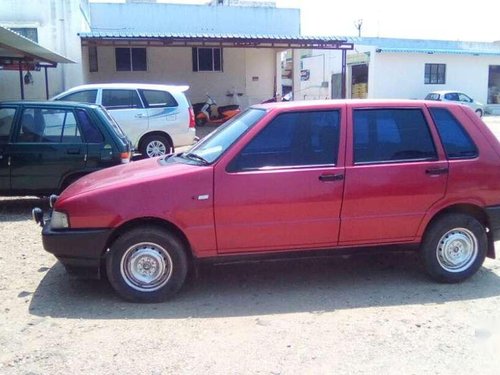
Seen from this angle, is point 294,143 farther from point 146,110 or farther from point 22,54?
point 22,54

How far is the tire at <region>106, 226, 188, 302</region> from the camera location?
4.48m

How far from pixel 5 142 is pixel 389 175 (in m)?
5.24

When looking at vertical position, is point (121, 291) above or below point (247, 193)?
below

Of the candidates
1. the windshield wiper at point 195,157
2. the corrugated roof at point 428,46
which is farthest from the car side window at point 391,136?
the corrugated roof at point 428,46

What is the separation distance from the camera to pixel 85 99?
11805 millimetres

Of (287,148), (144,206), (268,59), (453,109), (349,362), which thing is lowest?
(349,362)

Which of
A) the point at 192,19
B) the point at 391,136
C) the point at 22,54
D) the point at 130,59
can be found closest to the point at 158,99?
the point at 22,54

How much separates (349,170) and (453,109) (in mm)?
1250

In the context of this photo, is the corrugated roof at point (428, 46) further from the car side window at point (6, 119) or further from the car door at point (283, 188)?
the car door at point (283, 188)

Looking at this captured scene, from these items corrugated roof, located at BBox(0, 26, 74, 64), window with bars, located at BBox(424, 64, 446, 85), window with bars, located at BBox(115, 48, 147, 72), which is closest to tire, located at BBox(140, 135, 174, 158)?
corrugated roof, located at BBox(0, 26, 74, 64)

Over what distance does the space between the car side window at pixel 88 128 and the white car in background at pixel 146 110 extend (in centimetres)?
424

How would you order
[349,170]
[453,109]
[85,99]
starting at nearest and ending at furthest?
1. [349,170]
2. [453,109]
3. [85,99]

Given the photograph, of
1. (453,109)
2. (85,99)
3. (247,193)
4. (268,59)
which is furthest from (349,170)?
(268,59)

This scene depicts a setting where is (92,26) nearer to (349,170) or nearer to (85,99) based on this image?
(85,99)
